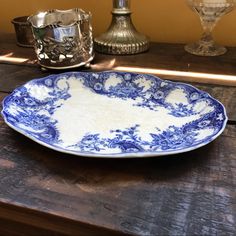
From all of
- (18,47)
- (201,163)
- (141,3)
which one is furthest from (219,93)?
(18,47)

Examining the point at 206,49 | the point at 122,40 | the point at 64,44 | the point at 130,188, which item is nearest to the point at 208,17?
the point at 206,49

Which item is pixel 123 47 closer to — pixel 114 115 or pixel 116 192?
pixel 114 115

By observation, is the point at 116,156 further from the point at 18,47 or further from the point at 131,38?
the point at 18,47

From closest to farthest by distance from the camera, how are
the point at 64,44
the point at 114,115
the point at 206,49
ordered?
the point at 114,115, the point at 64,44, the point at 206,49

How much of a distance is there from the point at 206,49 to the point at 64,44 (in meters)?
0.37

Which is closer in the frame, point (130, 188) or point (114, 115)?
point (130, 188)

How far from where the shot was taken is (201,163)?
0.41 m

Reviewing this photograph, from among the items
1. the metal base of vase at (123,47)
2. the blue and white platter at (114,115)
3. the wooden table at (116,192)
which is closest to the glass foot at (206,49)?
the metal base of vase at (123,47)

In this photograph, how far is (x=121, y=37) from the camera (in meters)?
0.85

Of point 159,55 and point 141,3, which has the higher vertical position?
point 141,3

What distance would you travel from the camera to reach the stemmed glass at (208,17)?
0.78m

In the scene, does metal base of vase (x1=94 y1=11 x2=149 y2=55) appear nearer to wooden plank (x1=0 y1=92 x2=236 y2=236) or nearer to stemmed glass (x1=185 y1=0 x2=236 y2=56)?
stemmed glass (x1=185 y1=0 x2=236 y2=56)

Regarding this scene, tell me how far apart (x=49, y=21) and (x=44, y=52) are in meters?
0.14

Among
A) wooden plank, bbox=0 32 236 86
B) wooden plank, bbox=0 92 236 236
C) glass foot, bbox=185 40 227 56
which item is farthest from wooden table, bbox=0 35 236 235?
glass foot, bbox=185 40 227 56
